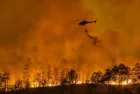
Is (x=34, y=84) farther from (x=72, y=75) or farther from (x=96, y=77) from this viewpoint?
(x=96, y=77)

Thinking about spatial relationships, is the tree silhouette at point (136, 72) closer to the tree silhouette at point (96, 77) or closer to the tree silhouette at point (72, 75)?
the tree silhouette at point (96, 77)

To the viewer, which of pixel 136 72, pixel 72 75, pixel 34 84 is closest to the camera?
pixel 136 72

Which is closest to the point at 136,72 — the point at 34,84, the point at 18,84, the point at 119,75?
the point at 119,75

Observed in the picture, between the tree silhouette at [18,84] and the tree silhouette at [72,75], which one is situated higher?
the tree silhouette at [72,75]

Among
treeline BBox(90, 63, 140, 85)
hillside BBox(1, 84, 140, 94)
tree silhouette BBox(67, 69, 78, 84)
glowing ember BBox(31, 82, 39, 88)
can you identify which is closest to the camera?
hillside BBox(1, 84, 140, 94)

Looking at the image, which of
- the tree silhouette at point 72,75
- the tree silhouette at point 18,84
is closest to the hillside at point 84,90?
the tree silhouette at point 18,84

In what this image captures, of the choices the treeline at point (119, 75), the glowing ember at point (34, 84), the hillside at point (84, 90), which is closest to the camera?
the hillside at point (84, 90)

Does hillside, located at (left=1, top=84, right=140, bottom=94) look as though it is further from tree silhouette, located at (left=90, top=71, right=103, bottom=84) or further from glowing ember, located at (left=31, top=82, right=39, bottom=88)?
tree silhouette, located at (left=90, top=71, right=103, bottom=84)

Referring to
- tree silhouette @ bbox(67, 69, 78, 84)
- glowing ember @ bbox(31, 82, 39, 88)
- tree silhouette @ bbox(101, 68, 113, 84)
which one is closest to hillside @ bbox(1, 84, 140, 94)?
glowing ember @ bbox(31, 82, 39, 88)

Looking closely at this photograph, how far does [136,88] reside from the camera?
294ft

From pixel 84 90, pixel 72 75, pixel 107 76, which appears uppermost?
pixel 72 75

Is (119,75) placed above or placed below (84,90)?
above

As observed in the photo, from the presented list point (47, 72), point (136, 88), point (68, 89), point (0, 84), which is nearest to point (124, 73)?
point (136, 88)

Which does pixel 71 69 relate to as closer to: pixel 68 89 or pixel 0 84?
pixel 68 89
